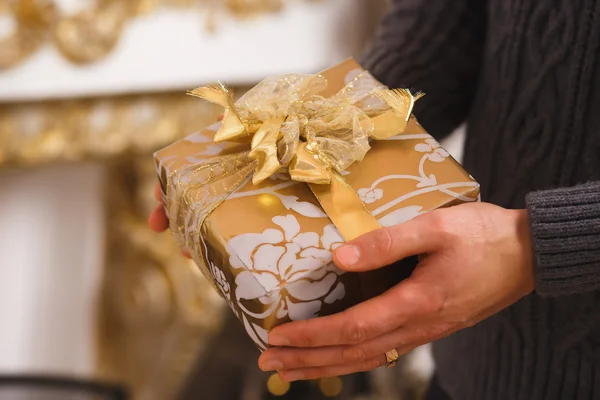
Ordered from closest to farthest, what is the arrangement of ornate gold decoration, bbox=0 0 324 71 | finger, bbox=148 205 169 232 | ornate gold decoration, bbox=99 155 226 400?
finger, bbox=148 205 169 232, ornate gold decoration, bbox=0 0 324 71, ornate gold decoration, bbox=99 155 226 400

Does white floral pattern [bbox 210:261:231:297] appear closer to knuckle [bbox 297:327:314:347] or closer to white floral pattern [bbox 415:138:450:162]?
knuckle [bbox 297:327:314:347]

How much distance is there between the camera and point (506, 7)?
562 mm

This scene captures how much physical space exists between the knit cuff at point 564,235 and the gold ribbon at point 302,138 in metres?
0.11

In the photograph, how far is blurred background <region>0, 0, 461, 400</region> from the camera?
103cm

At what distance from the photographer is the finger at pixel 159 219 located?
584 millimetres

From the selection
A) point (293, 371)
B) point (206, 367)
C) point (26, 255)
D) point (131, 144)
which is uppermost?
point (293, 371)

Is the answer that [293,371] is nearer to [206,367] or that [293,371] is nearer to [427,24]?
[427,24]

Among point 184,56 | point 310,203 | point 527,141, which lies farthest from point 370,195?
point 184,56

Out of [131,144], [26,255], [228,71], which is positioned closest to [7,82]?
[131,144]

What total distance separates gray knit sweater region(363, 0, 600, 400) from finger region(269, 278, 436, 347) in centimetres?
9

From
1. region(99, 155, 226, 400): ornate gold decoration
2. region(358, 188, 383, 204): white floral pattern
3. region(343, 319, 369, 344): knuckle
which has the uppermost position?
region(358, 188, 383, 204): white floral pattern

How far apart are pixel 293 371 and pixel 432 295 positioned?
106mm

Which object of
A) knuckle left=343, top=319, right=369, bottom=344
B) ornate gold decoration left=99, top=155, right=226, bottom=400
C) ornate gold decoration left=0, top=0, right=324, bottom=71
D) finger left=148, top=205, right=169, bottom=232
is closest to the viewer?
knuckle left=343, top=319, right=369, bottom=344

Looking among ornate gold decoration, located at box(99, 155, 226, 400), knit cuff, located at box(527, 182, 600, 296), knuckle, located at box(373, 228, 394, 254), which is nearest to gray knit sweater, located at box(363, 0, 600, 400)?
knit cuff, located at box(527, 182, 600, 296)
